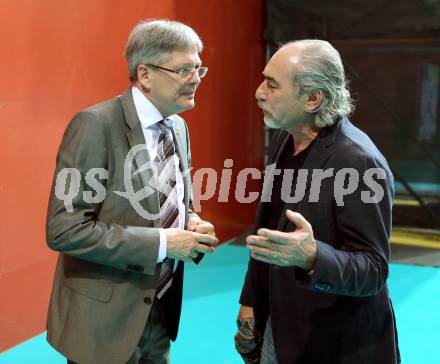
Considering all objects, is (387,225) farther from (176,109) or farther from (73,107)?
(73,107)

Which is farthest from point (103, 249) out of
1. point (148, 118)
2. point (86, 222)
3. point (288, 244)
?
point (288, 244)

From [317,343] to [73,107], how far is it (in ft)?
8.32

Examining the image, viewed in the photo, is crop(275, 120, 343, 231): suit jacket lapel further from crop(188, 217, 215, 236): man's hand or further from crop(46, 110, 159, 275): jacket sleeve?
crop(46, 110, 159, 275): jacket sleeve

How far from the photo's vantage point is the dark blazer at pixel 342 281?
159 cm

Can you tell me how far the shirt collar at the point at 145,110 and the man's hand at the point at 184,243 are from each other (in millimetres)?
395

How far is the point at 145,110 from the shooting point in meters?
1.94

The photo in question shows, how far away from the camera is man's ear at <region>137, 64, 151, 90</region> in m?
1.94

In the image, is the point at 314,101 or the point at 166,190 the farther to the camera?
the point at 166,190

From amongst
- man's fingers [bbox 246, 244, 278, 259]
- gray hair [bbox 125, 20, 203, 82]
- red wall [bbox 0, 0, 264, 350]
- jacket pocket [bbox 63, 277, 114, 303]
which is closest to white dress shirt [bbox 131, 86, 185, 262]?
gray hair [bbox 125, 20, 203, 82]

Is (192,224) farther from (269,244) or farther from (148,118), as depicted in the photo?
(269,244)

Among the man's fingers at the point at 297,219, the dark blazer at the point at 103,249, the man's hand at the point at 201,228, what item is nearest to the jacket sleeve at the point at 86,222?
the dark blazer at the point at 103,249

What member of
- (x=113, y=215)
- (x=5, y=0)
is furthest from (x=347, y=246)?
(x=5, y=0)

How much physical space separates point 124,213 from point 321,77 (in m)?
0.77

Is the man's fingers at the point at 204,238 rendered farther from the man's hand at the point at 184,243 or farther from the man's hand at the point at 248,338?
the man's hand at the point at 248,338
